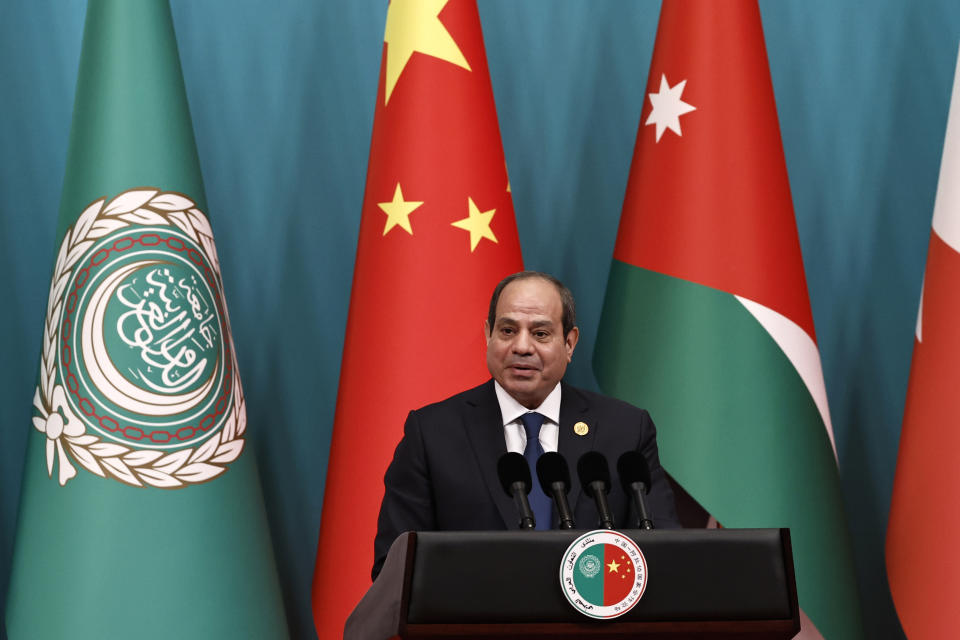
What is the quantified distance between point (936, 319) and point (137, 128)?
7.75ft

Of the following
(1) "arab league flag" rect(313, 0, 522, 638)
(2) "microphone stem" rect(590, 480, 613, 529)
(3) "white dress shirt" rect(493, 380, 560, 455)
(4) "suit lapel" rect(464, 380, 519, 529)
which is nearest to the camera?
(2) "microphone stem" rect(590, 480, 613, 529)

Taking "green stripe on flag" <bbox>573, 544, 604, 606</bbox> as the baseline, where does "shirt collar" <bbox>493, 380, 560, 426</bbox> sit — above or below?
above

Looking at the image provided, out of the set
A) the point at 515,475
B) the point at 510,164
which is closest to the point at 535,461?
the point at 515,475

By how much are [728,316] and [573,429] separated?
138cm

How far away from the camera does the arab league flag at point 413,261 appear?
3.11 metres

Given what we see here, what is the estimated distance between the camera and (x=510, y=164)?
13.1 feet

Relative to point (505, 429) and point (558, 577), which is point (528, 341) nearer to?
point (505, 429)

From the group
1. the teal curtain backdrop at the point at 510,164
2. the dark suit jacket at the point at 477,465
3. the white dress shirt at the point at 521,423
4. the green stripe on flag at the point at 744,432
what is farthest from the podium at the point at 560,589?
the teal curtain backdrop at the point at 510,164

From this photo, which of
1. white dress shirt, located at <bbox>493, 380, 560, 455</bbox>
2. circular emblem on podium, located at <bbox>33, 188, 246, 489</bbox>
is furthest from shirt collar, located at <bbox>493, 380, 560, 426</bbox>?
circular emblem on podium, located at <bbox>33, 188, 246, 489</bbox>

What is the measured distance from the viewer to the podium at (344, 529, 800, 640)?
1.25 m

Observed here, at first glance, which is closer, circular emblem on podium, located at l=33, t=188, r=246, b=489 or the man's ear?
the man's ear

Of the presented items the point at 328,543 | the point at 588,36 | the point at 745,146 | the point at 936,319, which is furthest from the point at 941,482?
the point at 588,36

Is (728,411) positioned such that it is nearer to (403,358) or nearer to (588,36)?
(403,358)

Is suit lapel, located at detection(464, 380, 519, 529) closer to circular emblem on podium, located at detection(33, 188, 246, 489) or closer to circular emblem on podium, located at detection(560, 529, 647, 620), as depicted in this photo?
circular emblem on podium, located at detection(560, 529, 647, 620)
